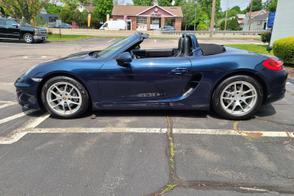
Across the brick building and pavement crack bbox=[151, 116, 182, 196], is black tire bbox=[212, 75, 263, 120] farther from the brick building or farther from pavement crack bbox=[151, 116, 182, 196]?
the brick building

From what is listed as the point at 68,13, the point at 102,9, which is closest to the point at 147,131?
the point at 68,13

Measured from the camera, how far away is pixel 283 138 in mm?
3771

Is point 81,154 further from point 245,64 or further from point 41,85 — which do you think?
point 245,64

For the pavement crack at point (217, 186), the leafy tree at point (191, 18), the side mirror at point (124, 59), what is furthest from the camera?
the leafy tree at point (191, 18)

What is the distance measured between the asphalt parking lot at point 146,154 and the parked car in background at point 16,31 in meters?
18.8

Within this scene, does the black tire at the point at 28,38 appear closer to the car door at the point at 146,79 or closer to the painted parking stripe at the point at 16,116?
the painted parking stripe at the point at 16,116

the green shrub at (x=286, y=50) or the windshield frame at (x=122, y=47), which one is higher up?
the windshield frame at (x=122, y=47)

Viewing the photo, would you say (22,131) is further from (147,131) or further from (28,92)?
(147,131)

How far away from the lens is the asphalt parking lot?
271cm

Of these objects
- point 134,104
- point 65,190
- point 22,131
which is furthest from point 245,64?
point 22,131

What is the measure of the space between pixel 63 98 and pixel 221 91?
2.38m

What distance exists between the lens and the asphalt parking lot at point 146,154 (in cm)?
271

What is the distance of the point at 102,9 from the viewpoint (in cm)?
6116

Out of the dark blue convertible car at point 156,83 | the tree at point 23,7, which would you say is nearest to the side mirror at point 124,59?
the dark blue convertible car at point 156,83
